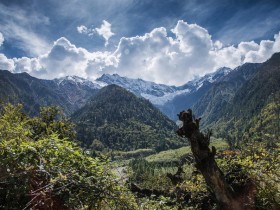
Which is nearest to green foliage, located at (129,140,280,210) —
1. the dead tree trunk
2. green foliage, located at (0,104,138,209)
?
the dead tree trunk

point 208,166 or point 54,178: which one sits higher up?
point 54,178

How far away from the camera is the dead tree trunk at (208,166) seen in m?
13.2

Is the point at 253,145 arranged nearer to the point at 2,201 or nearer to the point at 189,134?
the point at 189,134

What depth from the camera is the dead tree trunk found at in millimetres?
13227

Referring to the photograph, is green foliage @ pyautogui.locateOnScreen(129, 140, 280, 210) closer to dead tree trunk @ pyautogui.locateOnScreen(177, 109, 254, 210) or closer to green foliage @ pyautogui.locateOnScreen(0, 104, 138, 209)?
dead tree trunk @ pyautogui.locateOnScreen(177, 109, 254, 210)

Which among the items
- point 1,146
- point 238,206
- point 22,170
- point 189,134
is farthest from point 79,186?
point 238,206

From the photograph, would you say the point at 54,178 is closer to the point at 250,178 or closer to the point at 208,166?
the point at 208,166

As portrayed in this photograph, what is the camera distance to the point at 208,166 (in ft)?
44.1

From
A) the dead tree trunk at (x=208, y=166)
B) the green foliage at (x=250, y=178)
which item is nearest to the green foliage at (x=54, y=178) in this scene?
the green foliage at (x=250, y=178)

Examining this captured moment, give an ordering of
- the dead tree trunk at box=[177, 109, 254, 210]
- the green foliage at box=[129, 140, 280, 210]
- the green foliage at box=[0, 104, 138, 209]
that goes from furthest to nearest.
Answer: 1. the green foliage at box=[129, 140, 280, 210]
2. the dead tree trunk at box=[177, 109, 254, 210]
3. the green foliage at box=[0, 104, 138, 209]

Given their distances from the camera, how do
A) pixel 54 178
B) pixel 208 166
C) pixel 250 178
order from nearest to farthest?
pixel 54 178 < pixel 208 166 < pixel 250 178

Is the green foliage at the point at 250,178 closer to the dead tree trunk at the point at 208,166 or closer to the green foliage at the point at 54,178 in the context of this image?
the dead tree trunk at the point at 208,166

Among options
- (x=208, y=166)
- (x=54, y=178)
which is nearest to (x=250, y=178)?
(x=208, y=166)

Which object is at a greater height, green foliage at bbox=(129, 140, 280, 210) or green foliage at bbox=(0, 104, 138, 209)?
green foliage at bbox=(0, 104, 138, 209)
